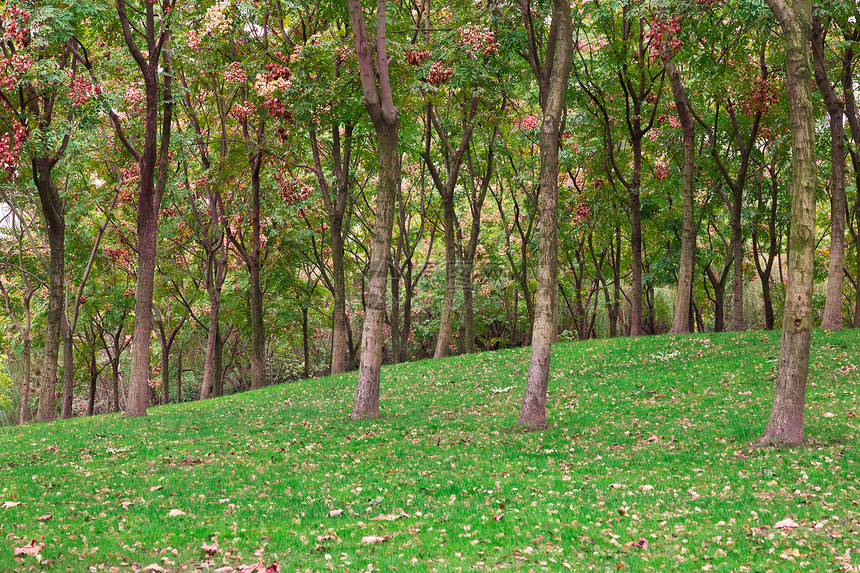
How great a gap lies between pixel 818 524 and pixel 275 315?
1337 inches

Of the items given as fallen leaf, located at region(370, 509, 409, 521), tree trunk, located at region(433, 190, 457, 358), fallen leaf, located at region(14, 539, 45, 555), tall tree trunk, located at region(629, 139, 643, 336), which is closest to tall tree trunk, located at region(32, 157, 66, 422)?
tree trunk, located at region(433, 190, 457, 358)

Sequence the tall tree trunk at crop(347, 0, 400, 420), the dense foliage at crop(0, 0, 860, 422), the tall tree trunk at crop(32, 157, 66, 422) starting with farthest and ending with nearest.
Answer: the tall tree trunk at crop(32, 157, 66, 422), the dense foliage at crop(0, 0, 860, 422), the tall tree trunk at crop(347, 0, 400, 420)

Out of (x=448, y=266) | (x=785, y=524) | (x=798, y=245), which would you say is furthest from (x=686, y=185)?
(x=785, y=524)

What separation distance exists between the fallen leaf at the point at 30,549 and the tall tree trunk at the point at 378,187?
27.2 ft

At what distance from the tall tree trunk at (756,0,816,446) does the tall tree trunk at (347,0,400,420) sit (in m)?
7.68

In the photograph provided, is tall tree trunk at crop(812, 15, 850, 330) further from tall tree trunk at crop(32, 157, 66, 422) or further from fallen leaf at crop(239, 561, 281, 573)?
tall tree trunk at crop(32, 157, 66, 422)

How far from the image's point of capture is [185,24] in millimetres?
20484

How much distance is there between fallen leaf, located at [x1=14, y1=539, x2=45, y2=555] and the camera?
6.38 m

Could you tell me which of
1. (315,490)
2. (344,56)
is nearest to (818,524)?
(315,490)

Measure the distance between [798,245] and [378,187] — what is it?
8408 millimetres

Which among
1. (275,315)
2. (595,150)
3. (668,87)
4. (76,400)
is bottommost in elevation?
(76,400)

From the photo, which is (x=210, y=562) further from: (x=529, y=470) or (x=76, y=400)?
(x=76, y=400)

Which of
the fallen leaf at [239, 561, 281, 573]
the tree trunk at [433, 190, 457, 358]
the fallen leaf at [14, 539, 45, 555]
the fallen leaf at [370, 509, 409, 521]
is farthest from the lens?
the tree trunk at [433, 190, 457, 358]

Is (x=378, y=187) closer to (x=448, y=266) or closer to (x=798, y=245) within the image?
(x=798, y=245)
